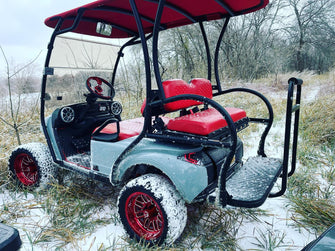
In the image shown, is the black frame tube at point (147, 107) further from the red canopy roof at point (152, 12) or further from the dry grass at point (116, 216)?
the dry grass at point (116, 216)

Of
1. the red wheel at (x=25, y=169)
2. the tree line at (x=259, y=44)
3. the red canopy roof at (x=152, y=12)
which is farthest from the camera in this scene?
the tree line at (x=259, y=44)

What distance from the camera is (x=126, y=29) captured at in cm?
297

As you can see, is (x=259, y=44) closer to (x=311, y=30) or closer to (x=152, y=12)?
(x=311, y=30)

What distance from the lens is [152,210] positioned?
2.02m

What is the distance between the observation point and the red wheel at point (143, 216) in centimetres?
195

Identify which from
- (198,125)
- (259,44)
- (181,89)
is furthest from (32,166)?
(259,44)

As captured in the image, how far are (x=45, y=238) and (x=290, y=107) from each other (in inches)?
83.4

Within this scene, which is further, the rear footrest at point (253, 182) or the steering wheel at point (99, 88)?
the steering wheel at point (99, 88)

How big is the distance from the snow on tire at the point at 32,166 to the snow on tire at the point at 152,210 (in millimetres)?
1179

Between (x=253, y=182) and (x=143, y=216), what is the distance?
91 centimetres

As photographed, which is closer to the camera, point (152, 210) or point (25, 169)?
point (152, 210)

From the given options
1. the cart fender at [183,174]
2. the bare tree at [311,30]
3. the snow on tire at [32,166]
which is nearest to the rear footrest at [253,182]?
the cart fender at [183,174]

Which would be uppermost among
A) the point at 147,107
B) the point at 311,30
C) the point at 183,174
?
the point at 311,30

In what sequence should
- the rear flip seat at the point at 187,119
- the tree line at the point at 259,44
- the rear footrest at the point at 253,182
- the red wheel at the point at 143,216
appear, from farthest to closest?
the tree line at the point at 259,44 < the red wheel at the point at 143,216 < the rear flip seat at the point at 187,119 < the rear footrest at the point at 253,182
